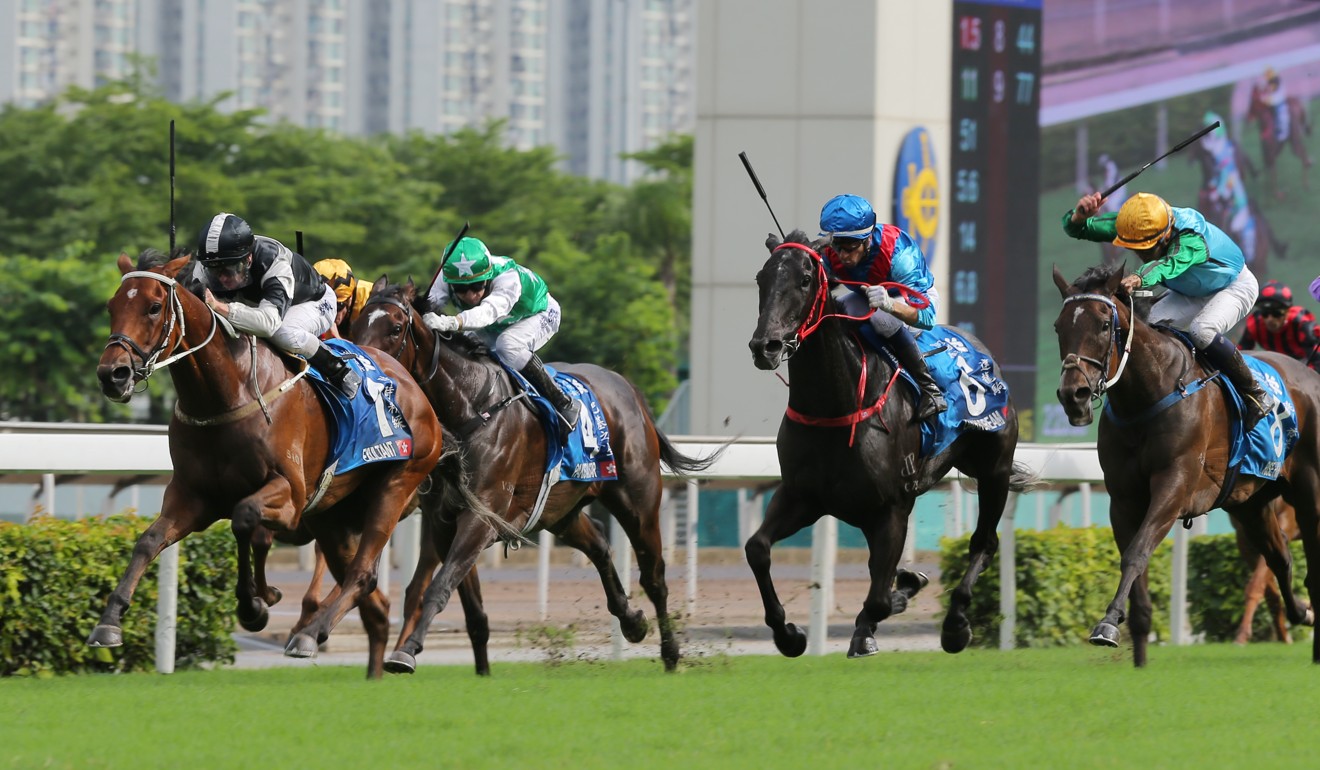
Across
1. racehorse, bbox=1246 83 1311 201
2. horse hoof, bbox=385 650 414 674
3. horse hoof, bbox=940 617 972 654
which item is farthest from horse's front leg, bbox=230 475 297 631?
racehorse, bbox=1246 83 1311 201

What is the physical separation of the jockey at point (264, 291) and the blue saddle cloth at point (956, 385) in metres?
2.07

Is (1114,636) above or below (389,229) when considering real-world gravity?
below

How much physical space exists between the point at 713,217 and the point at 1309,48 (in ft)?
21.5

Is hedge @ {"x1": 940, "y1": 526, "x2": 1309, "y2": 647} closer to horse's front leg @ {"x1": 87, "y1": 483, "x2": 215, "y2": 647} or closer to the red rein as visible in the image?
the red rein

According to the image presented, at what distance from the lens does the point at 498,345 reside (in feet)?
27.7

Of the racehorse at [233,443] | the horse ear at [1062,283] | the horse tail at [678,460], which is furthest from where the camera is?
the horse tail at [678,460]

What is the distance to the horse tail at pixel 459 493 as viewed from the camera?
25.8 ft

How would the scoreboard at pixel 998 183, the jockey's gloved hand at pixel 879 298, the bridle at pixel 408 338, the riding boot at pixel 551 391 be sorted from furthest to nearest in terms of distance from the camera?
the scoreboard at pixel 998 183 → the riding boot at pixel 551 391 → the bridle at pixel 408 338 → the jockey's gloved hand at pixel 879 298

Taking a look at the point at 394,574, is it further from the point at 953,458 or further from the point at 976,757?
the point at 976,757

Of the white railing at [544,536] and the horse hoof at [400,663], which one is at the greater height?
the white railing at [544,536]

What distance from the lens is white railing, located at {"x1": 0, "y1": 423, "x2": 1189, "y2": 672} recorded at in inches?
324

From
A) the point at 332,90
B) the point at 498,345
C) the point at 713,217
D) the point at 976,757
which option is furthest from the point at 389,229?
the point at 332,90

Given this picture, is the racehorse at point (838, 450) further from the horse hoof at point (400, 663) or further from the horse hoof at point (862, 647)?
the horse hoof at point (400, 663)

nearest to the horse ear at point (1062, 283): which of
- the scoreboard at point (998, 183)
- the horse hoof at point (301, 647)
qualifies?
the horse hoof at point (301, 647)
